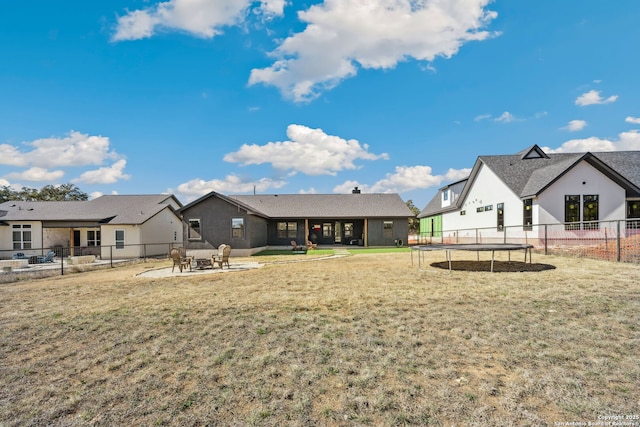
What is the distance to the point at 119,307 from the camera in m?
7.40

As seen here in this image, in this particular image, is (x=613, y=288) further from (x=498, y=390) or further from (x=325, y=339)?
(x=325, y=339)

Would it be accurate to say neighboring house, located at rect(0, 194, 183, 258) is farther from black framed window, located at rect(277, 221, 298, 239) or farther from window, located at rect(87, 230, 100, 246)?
black framed window, located at rect(277, 221, 298, 239)

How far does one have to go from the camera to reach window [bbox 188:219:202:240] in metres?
22.1

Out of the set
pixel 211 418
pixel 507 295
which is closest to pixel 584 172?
pixel 507 295

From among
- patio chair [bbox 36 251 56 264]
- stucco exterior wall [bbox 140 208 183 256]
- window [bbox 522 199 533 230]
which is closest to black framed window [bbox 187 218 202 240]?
stucco exterior wall [bbox 140 208 183 256]

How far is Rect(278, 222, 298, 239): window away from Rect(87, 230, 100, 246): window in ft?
48.0

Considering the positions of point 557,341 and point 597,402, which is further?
point 557,341

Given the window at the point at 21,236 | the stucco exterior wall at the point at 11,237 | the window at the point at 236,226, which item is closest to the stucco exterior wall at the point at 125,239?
the stucco exterior wall at the point at 11,237

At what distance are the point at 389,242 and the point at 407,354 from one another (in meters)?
23.1

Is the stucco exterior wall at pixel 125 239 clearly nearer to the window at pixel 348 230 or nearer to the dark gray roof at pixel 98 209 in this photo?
the dark gray roof at pixel 98 209

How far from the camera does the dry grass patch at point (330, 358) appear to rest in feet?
10.7

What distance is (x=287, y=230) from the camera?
1126 inches

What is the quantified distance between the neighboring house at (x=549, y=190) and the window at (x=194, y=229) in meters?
19.1

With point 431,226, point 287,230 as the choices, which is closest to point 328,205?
point 287,230
